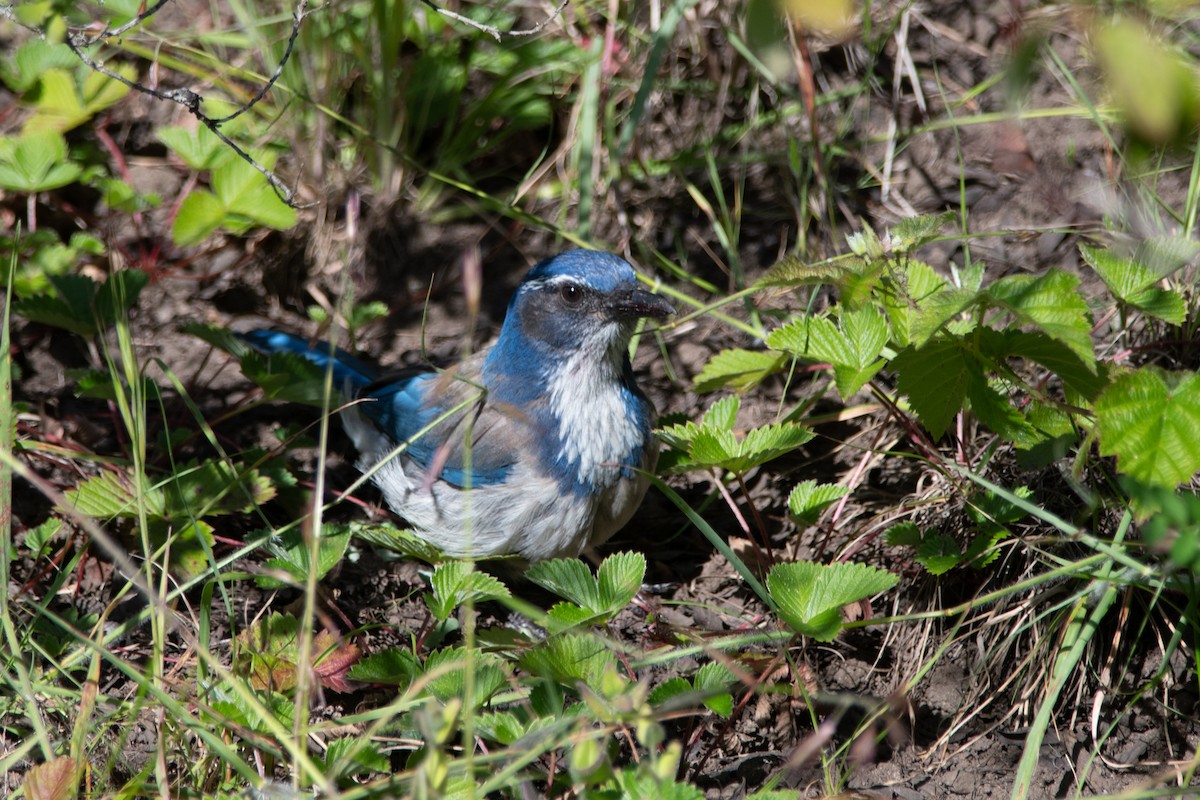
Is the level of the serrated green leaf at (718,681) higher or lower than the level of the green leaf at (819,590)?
lower

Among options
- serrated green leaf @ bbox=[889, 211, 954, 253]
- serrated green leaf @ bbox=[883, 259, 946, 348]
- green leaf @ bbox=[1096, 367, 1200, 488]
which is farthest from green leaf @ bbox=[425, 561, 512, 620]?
green leaf @ bbox=[1096, 367, 1200, 488]

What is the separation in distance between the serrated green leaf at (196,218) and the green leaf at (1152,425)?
349 cm

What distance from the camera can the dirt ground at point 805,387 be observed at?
10.7ft

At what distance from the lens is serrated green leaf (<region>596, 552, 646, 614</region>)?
9.71 ft

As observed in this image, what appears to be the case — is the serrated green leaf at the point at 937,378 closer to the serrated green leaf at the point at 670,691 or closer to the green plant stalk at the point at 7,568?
the serrated green leaf at the point at 670,691

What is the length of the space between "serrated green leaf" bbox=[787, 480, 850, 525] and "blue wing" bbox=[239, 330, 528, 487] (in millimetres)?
1002

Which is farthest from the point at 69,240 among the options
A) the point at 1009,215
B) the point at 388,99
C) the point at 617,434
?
the point at 1009,215

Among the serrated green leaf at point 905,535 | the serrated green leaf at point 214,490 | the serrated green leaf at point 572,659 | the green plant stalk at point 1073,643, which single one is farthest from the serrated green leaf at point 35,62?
the green plant stalk at point 1073,643

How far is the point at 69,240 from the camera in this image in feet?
17.0

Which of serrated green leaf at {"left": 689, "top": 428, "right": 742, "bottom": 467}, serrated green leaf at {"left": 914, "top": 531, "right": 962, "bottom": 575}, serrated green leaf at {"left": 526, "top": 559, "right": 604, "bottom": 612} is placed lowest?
serrated green leaf at {"left": 914, "top": 531, "right": 962, "bottom": 575}

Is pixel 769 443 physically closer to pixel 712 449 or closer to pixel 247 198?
pixel 712 449

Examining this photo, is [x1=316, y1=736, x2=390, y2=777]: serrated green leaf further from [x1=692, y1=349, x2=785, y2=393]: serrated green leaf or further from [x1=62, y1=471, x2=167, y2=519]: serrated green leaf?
[x1=692, y1=349, x2=785, y2=393]: serrated green leaf

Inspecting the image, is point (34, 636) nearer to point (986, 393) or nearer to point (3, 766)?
point (3, 766)

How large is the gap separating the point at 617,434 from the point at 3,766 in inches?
83.4
